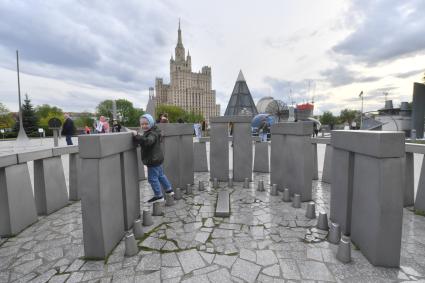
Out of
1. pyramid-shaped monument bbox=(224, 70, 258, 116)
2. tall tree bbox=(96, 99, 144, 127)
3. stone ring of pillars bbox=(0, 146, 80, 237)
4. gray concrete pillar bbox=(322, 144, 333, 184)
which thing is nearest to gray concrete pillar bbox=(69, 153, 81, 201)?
stone ring of pillars bbox=(0, 146, 80, 237)

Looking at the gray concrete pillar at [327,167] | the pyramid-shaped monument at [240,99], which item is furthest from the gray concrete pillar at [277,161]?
the pyramid-shaped monument at [240,99]

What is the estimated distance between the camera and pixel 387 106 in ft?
124

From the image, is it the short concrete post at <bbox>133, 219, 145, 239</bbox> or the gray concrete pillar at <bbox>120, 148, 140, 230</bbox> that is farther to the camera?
the gray concrete pillar at <bbox>120, 148, 140, 230</bbox>

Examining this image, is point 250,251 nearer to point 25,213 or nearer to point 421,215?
point 421,215

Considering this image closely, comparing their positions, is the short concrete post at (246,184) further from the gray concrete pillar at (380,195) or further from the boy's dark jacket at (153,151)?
the gray concrete pillar at (380,195)

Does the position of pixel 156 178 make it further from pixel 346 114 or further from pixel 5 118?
pixel 346 114

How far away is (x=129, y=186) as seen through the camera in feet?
12.0

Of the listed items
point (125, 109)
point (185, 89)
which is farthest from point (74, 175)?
point (185, 89)

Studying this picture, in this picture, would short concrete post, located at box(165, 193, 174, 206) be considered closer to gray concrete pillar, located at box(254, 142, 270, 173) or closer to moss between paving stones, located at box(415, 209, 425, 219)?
gray concrete pillar, located at box(254, 142, 270, 173)

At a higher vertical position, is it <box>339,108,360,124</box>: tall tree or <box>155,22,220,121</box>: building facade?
<box>155,22,220,121</box>: building facade

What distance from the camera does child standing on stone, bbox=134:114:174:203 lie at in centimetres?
401

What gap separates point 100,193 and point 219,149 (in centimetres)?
437

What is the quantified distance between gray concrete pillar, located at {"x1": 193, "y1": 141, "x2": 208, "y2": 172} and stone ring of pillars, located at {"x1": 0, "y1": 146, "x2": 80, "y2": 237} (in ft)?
14.0

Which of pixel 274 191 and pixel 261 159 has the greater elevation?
pixel 261 159
